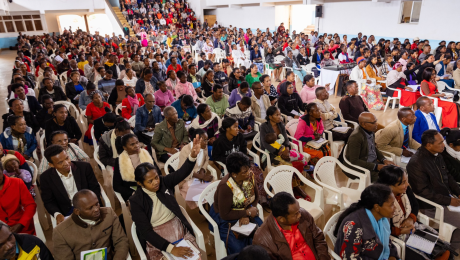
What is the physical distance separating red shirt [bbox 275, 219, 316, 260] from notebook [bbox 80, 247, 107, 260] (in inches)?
47.6

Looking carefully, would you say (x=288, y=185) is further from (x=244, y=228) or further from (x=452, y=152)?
(x=452, y=152)

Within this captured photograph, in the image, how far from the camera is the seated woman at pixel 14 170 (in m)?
2.86

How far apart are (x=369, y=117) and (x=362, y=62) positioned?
4.20m

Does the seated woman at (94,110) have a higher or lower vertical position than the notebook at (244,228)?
higher

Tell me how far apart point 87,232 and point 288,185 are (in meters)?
1.96

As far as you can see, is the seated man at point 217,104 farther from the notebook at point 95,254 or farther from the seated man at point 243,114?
the notebook at point 95,254

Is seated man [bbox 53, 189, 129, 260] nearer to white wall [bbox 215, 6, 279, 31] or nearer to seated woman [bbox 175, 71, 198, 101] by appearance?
seated woman [bbox 175, 71, 198, 101]

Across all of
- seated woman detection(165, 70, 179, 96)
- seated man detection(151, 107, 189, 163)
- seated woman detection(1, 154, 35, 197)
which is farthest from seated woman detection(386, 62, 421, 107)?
seated woman detection(1, 154, 35, 197)

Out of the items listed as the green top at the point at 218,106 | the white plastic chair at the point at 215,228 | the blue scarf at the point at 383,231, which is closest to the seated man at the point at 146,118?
the green top at the point at 218,106

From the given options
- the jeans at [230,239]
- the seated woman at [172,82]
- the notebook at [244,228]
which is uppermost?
the seated woman at [172,82]

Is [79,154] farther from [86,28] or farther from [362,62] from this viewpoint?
[86,28]

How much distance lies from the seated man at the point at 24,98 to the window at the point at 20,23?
18.7m

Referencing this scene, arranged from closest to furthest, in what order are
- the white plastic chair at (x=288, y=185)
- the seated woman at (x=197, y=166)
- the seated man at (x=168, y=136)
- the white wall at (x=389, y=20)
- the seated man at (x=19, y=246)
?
the seated man at (x=19, y=246), the white plastic chair at (x=288, y=185), the seated woman at (x=197, y=166), the seated man at (x=168, y=136), the white wall at (x=389, y=20)

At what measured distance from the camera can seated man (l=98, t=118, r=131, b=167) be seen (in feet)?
11.0
